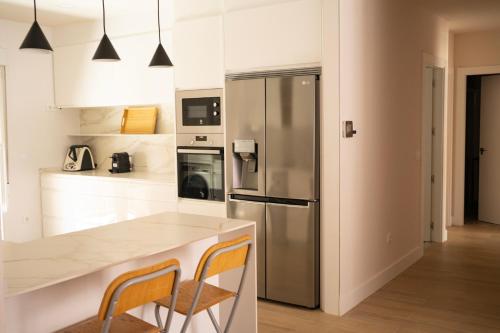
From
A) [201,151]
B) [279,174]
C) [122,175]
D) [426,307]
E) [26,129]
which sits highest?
[26,129]

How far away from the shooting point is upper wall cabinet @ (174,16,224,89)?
14.5ft

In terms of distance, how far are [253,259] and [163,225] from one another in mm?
553

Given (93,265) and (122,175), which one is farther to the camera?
(122,175)

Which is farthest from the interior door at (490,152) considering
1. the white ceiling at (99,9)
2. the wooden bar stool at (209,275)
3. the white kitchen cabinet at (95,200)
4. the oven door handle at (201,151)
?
the wooden bar stool at (209,275)

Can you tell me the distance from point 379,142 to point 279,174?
1.06 meters

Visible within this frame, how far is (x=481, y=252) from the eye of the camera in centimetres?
577

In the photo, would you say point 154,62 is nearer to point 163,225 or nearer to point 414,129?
point 163,225

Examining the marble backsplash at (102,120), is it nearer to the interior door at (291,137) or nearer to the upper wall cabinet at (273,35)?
the upper wall cabinet at (273,35)

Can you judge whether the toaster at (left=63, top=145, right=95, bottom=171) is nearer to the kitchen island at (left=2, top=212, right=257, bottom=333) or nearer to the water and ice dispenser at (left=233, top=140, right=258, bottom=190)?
the water and ice dispenser at (left=233, top=140, right=258, bottom=190)

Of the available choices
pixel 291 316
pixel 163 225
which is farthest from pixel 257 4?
pixel 291 316

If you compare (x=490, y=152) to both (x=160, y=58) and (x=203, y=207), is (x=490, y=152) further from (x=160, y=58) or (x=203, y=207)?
(x=160, y=58)

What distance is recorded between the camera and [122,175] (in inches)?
224

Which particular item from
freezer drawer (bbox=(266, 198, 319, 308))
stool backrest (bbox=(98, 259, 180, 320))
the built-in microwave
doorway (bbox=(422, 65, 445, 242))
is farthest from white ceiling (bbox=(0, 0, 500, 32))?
stool backrest (bbox=(98, 259, 180, 320))

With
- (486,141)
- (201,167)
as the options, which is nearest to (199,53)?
(201,167)
